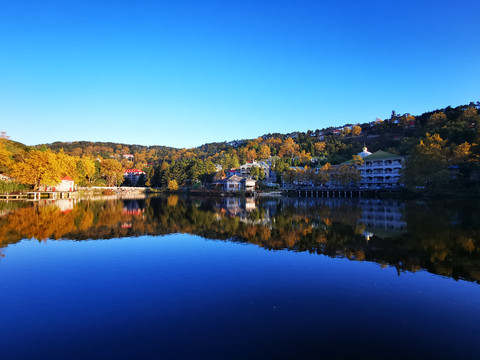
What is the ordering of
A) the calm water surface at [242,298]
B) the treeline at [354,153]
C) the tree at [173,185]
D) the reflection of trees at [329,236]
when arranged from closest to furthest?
the calm water surface at [242,298] < the reflection of trees at [329,236] < the treeline at [354,153] < the tree at [173,185]

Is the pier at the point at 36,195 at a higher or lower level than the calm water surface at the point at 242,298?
higher

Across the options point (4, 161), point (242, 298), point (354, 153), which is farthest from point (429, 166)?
point (4, 161)

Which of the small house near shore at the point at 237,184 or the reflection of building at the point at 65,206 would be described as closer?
the reflection of building at the point at 65,206

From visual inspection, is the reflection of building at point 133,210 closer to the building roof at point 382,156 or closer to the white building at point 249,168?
the white building at point 249,168

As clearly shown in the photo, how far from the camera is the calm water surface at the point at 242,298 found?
6.09 metres

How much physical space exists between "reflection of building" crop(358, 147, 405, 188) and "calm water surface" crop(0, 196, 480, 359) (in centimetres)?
5466

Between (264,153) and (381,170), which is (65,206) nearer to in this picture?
(381,170)

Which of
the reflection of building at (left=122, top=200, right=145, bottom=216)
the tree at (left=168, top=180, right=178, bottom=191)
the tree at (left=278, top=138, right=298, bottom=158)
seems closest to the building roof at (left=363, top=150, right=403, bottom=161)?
the tree at (left=278, top=138, right=298, bottom=158)

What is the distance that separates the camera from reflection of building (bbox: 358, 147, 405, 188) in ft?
222

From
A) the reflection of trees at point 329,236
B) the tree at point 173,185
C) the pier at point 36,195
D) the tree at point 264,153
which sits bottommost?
the reflection of trees at point 329,236

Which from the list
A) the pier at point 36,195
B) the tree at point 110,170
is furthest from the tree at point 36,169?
the tree at point 110,170

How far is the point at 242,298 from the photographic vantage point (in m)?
8.70

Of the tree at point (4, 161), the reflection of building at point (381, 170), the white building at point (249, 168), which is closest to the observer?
the tree at point (4, 161)

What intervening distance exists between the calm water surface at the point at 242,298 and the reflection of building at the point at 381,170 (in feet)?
179
